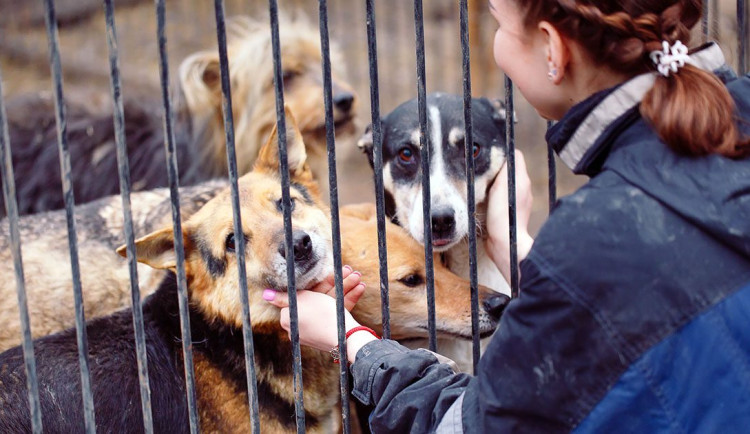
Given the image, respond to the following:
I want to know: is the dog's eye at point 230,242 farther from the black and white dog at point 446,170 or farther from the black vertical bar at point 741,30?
the black vertical bar at point 741,30

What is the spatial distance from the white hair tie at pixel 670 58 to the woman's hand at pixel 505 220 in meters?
1.18

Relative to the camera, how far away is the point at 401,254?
3428 millimetres

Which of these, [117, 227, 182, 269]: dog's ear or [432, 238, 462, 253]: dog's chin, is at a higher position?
[117, 227, 182, 269]: dog's ear

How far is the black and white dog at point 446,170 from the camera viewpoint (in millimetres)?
3520

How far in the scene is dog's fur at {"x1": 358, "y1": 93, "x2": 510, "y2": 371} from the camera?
11.5ft

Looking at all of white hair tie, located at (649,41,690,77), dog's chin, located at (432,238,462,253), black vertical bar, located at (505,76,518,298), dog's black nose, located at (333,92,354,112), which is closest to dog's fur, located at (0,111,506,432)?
dog's chin, located at (432,238,462,253)

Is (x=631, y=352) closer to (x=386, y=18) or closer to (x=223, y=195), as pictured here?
(x=223, y=195)

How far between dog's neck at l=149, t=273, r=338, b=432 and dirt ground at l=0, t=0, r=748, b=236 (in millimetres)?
5194

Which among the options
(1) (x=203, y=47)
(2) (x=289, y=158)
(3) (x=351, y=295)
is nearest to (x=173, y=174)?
(3) (x=351, y=295)

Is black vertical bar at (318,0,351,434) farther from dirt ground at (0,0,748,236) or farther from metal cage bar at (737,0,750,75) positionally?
dirt ground at (0,0,748,236)

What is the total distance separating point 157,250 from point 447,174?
1.30 metres

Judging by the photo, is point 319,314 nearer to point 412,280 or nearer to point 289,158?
point 412,280

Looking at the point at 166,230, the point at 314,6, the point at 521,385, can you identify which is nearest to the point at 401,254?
the point at 166,230

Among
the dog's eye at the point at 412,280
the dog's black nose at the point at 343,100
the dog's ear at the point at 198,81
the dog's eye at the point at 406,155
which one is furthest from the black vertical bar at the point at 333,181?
the dog's ear at the point at 198,81
